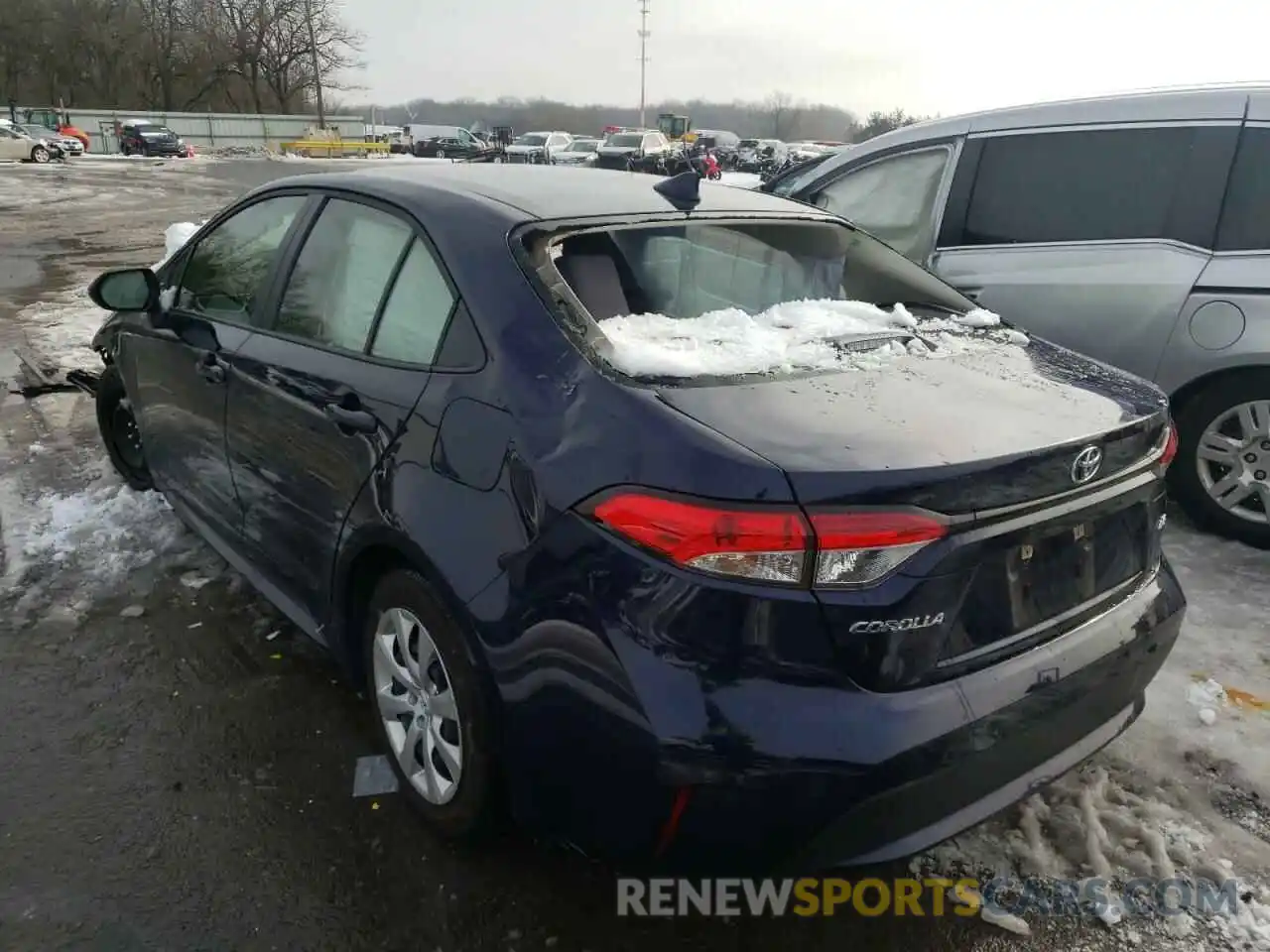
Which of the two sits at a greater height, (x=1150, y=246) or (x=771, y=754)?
(x=1150, y=246)

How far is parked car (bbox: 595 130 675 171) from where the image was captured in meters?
35.7

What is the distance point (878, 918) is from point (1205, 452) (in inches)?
122

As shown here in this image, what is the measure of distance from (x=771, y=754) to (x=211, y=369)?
2.47 meters

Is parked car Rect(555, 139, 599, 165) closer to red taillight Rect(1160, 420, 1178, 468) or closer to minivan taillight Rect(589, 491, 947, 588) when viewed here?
red taillight Rect(1160, 420, 1178, 468)

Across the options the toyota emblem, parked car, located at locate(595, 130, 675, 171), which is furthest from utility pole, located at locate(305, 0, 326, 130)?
the toyota emblem

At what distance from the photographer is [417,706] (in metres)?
2.47

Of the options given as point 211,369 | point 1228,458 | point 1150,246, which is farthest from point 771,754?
point 1150,246

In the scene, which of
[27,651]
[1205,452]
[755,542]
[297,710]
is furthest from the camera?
[1205,452]

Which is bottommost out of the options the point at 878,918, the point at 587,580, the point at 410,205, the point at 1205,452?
the point at 878,918

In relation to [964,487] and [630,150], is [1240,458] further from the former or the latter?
[630,150]

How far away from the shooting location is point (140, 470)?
4.75 meters

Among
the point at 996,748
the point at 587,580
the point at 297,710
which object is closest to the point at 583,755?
the point at 587,580

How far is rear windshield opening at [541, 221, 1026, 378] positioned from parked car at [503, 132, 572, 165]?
38335 mm

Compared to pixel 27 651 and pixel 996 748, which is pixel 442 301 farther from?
pixel 27 651
